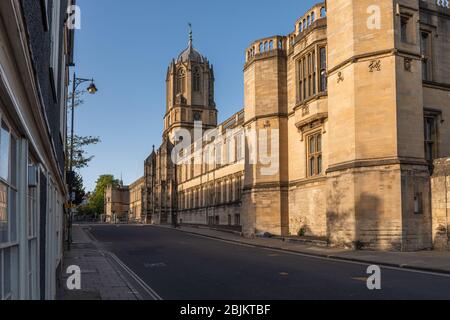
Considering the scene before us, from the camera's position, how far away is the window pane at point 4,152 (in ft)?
10.5

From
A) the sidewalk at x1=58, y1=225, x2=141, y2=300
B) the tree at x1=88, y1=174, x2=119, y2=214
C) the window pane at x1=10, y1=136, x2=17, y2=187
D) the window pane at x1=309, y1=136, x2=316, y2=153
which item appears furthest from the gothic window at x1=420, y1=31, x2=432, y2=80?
the tree at x1=88, y1=174, x2=119, y2=214

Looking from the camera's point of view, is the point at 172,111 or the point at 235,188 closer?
the point at 235,188

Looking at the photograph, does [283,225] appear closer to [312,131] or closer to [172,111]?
[312,131]

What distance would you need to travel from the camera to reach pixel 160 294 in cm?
1128

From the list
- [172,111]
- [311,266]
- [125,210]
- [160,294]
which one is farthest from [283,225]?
[125,210]

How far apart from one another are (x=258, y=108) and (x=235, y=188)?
16662mm

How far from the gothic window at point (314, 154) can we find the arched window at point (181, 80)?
60.8 m

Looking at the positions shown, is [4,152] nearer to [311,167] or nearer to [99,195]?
[311,167]

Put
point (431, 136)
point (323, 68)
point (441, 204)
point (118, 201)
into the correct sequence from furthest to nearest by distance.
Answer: point (118, 201), point (323, 68), point (431, 136), point (441, 204)

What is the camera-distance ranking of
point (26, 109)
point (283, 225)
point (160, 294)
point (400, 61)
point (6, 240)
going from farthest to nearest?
point (283, 225), point (400, 61), point (160, 294), point (26, 109), point (6, 240)

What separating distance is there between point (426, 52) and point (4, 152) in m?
25.8

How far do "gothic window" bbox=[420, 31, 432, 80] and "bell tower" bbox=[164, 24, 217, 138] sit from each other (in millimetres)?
64205

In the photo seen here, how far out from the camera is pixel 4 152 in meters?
3.33

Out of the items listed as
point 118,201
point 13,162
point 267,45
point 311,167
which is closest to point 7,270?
point 13,162
